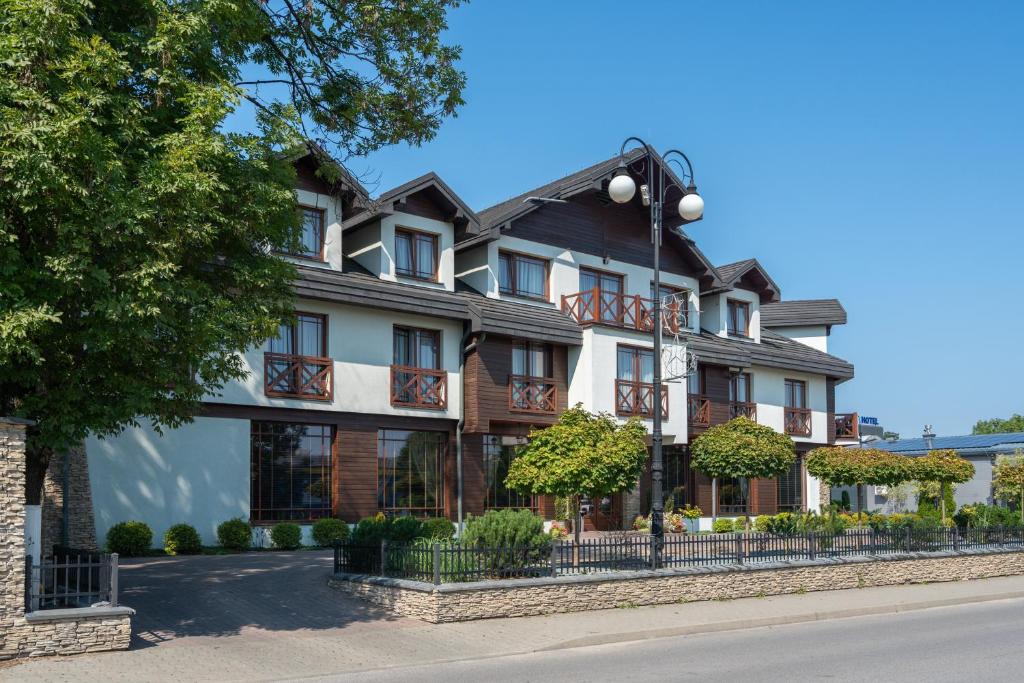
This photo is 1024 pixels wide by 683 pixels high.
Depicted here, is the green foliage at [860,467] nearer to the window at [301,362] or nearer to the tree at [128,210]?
the window at [301,362]

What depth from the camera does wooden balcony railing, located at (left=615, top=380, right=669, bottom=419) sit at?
29.9 meters

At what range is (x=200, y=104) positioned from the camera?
1270 cm

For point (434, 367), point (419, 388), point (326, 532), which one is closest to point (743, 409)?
point (434, 367)

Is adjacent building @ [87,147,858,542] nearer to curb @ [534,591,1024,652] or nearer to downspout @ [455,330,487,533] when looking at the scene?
downspout @ [455,330,487,533]

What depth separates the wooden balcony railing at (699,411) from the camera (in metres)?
33.4

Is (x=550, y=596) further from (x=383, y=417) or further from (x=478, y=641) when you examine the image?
(x=383, y=417)

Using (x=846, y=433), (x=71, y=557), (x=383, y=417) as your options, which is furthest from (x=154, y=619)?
(x=846, y=433)

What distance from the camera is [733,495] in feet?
118

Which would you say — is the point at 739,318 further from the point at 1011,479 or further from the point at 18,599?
the point at 18,599

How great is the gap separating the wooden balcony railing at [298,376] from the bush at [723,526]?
13736 mm

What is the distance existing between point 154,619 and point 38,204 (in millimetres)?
5992

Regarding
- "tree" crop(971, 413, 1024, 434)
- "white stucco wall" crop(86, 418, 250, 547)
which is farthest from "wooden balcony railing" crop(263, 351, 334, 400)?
"tree" crop(971, 413, 1024, 434)

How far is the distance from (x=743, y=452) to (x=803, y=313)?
14.4 metres

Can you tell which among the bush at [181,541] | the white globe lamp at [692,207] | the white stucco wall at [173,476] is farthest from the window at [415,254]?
the white globe lamp at [692,207]
